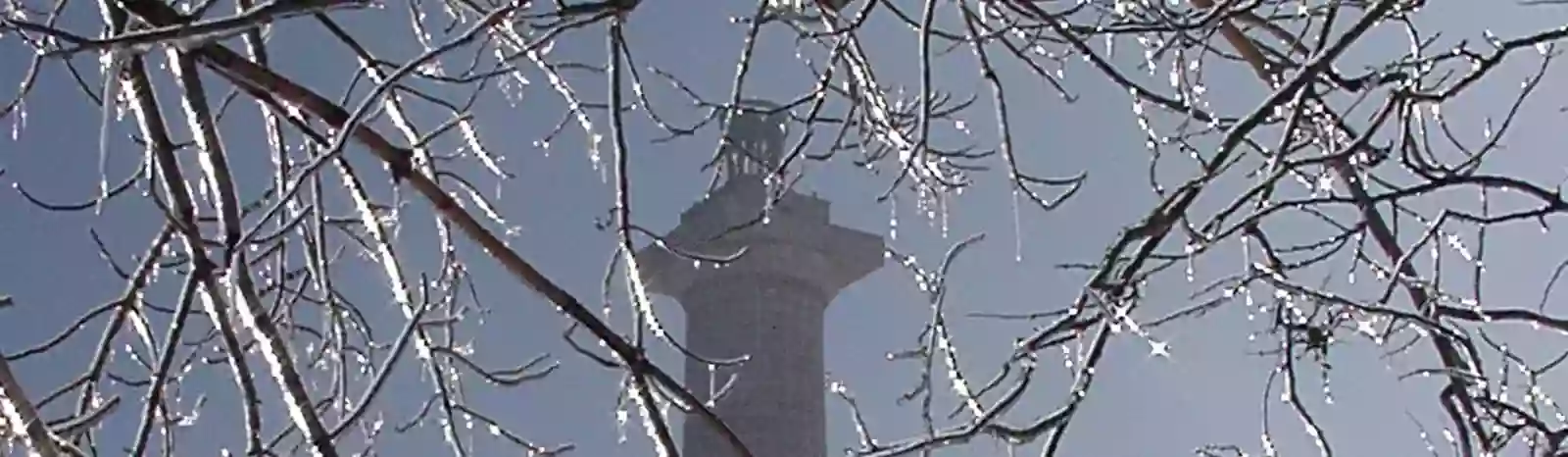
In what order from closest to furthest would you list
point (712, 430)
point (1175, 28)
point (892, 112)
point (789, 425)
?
point (1175, 28), point (712, 430), point (892, 112), point (789, 425)

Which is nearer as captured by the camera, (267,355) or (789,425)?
(267,355)

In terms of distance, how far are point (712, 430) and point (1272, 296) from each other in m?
0.66

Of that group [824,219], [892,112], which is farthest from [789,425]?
[892,112]

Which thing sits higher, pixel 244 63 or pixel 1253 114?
pixel 244 63

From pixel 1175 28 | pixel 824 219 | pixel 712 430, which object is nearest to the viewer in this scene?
pixel 1175 28

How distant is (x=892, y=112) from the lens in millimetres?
2045

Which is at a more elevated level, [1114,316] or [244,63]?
[244,63]

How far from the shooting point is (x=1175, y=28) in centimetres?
143

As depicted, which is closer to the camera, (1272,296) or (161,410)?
(161,410)

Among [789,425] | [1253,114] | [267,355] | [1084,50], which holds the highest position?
[789,425]

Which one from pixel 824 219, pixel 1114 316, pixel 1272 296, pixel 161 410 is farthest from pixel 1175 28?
pixel 824 219

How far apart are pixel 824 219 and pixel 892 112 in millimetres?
20006

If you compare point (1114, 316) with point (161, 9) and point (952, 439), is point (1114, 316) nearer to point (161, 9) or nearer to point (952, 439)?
point (952, 439)

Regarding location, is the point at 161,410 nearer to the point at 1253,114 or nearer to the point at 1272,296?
the point at 1253,114
